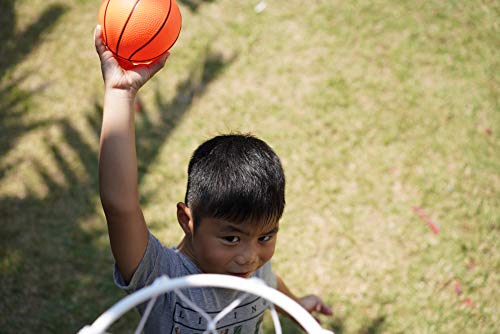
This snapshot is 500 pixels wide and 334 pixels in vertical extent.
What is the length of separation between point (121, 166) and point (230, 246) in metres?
0.55

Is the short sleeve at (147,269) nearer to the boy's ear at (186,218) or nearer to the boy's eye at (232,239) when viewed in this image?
the boy's ear at (186,218)

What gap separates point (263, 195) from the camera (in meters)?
2.26

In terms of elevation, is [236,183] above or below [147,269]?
above

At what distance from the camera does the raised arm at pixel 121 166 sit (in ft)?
6.40

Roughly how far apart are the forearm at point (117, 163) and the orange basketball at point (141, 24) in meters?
0.73

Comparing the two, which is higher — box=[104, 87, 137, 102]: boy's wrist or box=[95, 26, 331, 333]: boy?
box=[104, 87, 137, 102]: boy's wrist

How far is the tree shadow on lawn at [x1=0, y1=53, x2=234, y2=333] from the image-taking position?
391cm

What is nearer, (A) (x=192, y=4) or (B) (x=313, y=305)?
(B) (x=313, y=305)

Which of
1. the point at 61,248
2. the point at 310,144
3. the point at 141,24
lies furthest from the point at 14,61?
the point at 141,24

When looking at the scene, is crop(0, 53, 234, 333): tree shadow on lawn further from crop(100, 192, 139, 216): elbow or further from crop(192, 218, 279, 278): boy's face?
crop(100, 192, 139, 216): elbow

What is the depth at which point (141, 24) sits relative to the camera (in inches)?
106

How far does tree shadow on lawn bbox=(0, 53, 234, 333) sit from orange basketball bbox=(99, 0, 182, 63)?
81.6 inches

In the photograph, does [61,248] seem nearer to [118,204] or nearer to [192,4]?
[118,204]

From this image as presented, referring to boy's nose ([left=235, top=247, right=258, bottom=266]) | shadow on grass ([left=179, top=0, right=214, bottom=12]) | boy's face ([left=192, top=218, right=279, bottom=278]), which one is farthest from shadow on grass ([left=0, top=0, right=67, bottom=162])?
boy's nose ([left=235, top=247, right=258, bottom=266])
